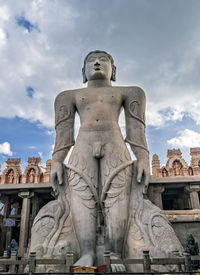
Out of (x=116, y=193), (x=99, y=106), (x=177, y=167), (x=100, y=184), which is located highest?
(x=177, y=167)

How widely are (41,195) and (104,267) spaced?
7.76m

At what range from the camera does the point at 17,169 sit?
1334 centimetres

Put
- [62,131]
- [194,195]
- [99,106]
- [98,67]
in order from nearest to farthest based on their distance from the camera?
[99,106] → [62,131] → [98,67] → [194,195]

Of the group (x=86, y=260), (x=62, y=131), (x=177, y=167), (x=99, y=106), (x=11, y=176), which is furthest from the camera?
(x=177, y=167)

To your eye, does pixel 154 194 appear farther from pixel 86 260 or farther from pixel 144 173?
pixel 86 260

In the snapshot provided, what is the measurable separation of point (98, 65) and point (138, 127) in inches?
68.6

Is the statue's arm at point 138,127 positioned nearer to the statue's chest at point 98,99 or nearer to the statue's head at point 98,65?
the statue's chest at point 98,99

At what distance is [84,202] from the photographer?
4.63m

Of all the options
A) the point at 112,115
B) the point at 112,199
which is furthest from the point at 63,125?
the point at 112,199

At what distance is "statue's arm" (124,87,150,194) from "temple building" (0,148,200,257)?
2.19 metres

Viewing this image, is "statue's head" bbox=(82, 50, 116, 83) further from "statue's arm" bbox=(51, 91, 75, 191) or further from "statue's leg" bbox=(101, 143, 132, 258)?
"statue's leg" bbox=(101, 143, 132, 258)

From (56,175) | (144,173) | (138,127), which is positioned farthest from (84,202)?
(138,127)

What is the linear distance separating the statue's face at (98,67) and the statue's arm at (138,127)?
731 millimetres

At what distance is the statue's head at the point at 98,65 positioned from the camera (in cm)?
580
